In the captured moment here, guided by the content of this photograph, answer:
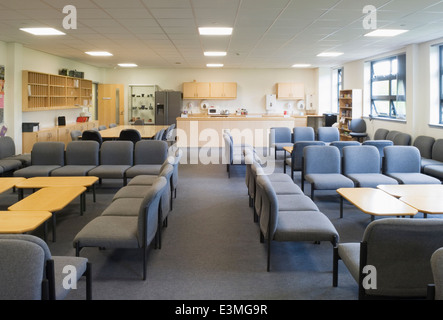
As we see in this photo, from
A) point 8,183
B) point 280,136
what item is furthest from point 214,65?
point 8,183

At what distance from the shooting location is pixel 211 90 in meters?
15.2

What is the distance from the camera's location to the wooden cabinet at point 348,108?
12125 mm

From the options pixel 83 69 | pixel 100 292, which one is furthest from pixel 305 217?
pixel 83 69

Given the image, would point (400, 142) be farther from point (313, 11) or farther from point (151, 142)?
point (151, 142)

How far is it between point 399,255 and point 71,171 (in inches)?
208

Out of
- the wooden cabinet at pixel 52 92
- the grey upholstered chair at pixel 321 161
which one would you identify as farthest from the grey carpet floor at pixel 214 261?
the wooden cabinet at pixel 52 92

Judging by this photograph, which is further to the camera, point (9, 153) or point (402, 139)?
point (402, 139)

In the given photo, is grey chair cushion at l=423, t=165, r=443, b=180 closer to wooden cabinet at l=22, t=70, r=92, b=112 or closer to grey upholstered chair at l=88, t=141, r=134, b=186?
grey upholstered chair at l=88, t=141, r=134, b=186

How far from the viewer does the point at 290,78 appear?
50.9 ft

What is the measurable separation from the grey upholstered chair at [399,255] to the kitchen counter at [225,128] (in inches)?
380

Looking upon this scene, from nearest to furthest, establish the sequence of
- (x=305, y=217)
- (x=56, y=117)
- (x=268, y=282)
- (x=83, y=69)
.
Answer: (x=268, y=282), (x=305, y=217), (x=56, y=117), (x=83, y=69)

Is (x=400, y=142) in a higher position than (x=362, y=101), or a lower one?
lower

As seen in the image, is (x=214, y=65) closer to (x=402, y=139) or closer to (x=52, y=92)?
(x=52, y=92)

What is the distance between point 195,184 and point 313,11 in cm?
380
